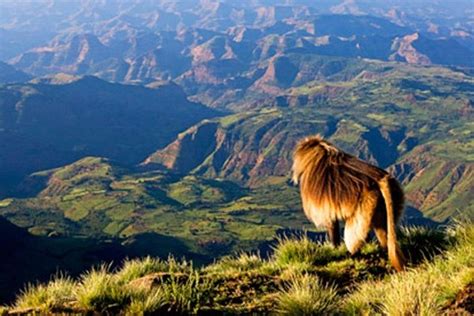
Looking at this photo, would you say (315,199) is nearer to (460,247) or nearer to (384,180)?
(384,180)

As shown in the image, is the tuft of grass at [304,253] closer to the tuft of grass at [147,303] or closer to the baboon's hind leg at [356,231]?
the baboon's hind leg at [356,231]

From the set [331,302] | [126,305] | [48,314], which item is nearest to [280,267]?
[331,302]

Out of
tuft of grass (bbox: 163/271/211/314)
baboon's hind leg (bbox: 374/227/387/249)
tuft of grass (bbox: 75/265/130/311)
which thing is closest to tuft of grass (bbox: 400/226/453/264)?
baboon's hind leg (bbox: 374/227/387/249)

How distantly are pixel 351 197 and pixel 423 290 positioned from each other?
4.42 meters

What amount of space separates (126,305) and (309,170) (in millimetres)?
6312

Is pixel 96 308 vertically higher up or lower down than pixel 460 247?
higher up

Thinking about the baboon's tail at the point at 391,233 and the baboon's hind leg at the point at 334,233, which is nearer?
the baboon's tail at the point at 391,233

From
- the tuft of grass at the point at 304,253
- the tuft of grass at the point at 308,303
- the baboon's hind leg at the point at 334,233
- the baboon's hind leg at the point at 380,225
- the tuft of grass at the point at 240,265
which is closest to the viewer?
the tuft of grass at the point at 308,303

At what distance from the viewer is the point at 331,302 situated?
926 cm

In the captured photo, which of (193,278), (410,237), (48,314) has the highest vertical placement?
(48,314)

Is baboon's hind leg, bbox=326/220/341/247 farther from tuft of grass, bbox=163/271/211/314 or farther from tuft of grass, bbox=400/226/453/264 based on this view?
tuft of grass, bbox=163/271/211/314

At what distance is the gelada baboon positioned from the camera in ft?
40.0

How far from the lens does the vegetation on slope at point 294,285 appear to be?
8.77 metres

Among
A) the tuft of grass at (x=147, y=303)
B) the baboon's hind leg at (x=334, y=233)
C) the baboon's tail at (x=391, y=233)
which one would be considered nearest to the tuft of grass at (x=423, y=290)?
the baboon's tail at (x=391, y=233)
